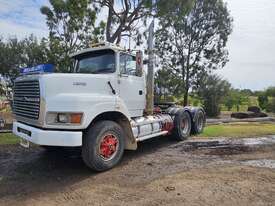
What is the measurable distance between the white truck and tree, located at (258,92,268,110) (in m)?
24.6

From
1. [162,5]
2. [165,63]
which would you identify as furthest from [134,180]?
[165,63]

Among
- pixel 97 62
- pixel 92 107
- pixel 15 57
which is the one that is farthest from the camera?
pixel 15 57

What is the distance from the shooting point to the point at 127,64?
7.66 m

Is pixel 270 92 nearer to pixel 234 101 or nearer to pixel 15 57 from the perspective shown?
pixel 234 101

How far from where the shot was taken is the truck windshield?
7.36 m

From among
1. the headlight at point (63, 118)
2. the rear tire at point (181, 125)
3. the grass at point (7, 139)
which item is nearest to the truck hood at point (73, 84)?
the headlight at point (63, 118)

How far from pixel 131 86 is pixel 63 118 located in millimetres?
2308

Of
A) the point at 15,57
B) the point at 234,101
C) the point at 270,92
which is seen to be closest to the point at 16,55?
the point at 15,57

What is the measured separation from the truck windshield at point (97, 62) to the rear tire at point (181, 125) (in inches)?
131

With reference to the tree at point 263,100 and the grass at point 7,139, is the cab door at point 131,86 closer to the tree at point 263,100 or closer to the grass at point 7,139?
the grass at point 7,139

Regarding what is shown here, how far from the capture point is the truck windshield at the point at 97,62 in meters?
7.36

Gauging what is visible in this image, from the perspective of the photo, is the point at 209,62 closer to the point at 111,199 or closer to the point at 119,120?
the point at 119,120

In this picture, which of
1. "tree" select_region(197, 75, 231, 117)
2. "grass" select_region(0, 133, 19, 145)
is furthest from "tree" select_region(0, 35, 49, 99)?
"tree" select_region(197, 75, 231, 117)

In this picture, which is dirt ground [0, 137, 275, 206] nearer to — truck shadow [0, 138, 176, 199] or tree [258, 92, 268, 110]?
truck shadow [0, 138, 176, 199]
